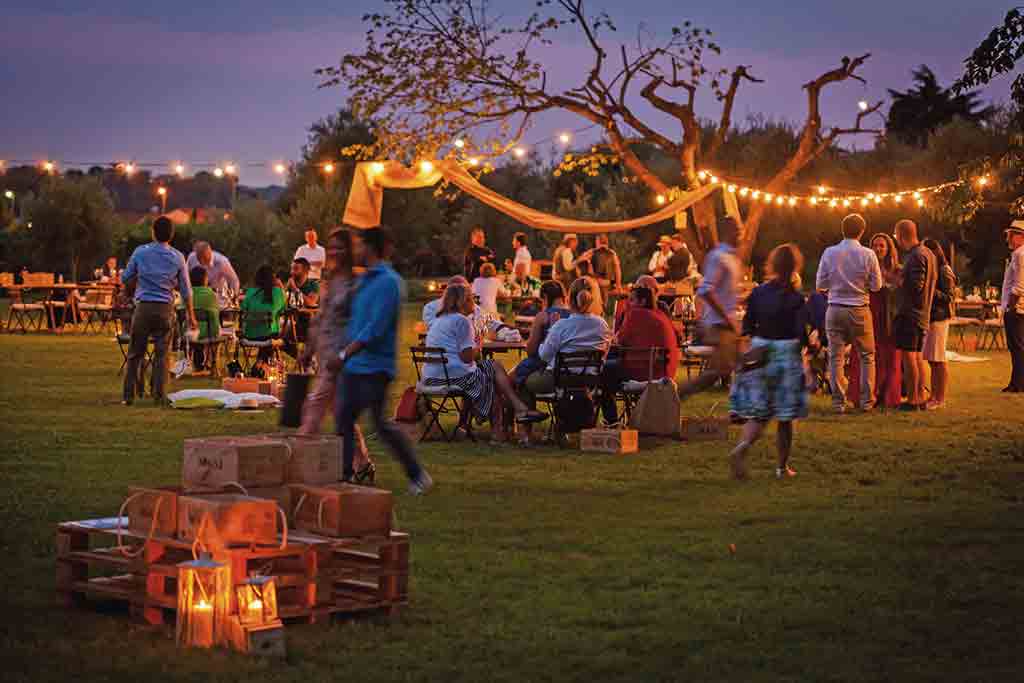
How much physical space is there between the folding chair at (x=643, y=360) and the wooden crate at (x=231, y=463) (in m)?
6.29

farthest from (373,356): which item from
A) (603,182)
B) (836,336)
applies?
A: (603,182)

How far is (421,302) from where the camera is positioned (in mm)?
41406

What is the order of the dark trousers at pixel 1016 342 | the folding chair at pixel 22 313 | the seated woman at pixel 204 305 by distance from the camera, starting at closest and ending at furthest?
the dark trousers at pixel 1016 342
the seated woman at pixel 204 305
the folding chair at pixel 22 313

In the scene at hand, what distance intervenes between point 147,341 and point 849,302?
678 centimetres

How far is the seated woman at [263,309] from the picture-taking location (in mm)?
17344

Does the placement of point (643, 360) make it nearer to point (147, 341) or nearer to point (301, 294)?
point (147, 341)

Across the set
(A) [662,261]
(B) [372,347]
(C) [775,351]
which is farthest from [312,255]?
(B) [372,347]

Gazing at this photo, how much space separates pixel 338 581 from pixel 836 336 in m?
9.51

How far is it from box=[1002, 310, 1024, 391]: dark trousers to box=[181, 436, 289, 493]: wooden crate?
12536 millimetres

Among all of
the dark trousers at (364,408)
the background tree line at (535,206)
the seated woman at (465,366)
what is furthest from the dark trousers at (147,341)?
the background tree line at (535,206)

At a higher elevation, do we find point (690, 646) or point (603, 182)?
point (603, 182)

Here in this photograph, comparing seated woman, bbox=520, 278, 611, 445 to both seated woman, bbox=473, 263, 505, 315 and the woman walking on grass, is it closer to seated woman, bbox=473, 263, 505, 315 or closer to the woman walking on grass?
the woman walking on grass

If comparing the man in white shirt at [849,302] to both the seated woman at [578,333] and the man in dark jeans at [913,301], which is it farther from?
the seated woman at [578,333]

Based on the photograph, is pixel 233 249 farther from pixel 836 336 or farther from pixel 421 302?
pixel 836 336
